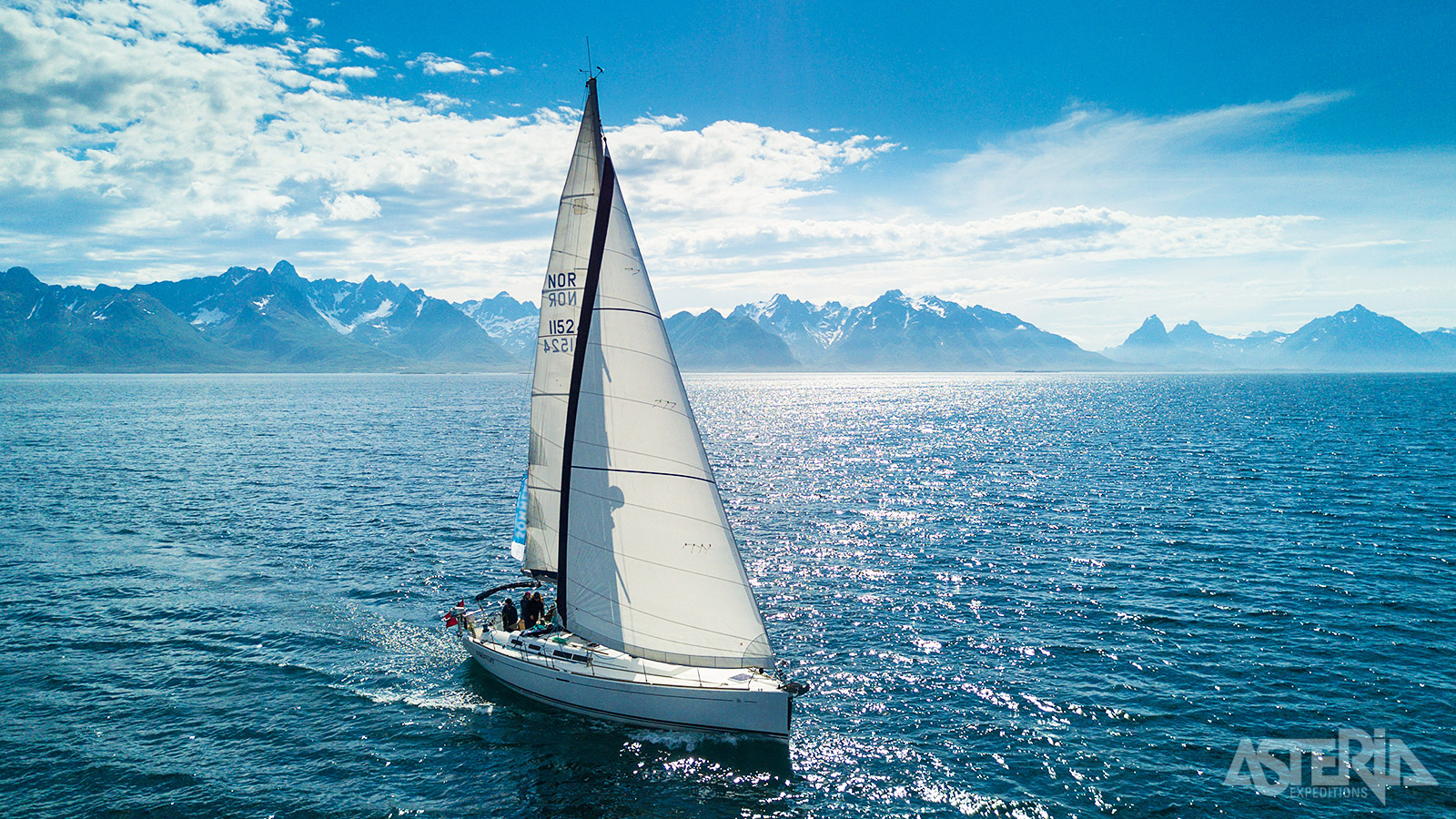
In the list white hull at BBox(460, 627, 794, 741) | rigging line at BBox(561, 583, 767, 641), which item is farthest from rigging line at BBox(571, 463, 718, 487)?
white hull at BBox(460, 627, 794, 741)

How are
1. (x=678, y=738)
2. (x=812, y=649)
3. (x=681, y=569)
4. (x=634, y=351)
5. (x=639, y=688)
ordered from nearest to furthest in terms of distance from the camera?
1. (x=634, y=351)
2. (x=681, y=569)
3. (x=639, y=688)
4. (x=678, y=738)
5. (x=812, y=649)

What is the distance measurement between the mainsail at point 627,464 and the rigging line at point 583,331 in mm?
45

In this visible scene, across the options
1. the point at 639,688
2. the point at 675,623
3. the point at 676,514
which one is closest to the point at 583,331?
the point at 676,514

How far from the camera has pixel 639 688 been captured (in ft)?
83.3

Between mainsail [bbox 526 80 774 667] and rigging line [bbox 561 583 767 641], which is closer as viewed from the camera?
mainsail [bbox 526 80 774 667]

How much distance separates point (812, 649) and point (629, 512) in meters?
13.0

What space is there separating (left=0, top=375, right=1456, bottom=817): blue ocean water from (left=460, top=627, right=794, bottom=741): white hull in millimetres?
797

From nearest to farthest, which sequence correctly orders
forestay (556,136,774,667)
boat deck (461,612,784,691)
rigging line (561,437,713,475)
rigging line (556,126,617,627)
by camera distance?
rigging line (556,126,617,627) < forestay (556,136,774,667) < rigging line (561,437,713,475) < boat deck (461,612,784,691)

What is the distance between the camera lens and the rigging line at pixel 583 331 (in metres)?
23.9

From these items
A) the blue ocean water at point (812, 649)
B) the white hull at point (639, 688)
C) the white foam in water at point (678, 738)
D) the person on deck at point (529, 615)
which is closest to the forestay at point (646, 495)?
the white hull at point (639, 688)

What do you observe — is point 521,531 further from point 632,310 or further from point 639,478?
point 632,310

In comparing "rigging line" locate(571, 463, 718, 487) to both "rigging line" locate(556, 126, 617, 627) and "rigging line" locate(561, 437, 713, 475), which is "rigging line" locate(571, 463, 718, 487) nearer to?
"rigging line" locate(561, 437, 713, 475)

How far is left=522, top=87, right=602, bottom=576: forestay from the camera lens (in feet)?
79.8

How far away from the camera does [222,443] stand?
3964 inches
